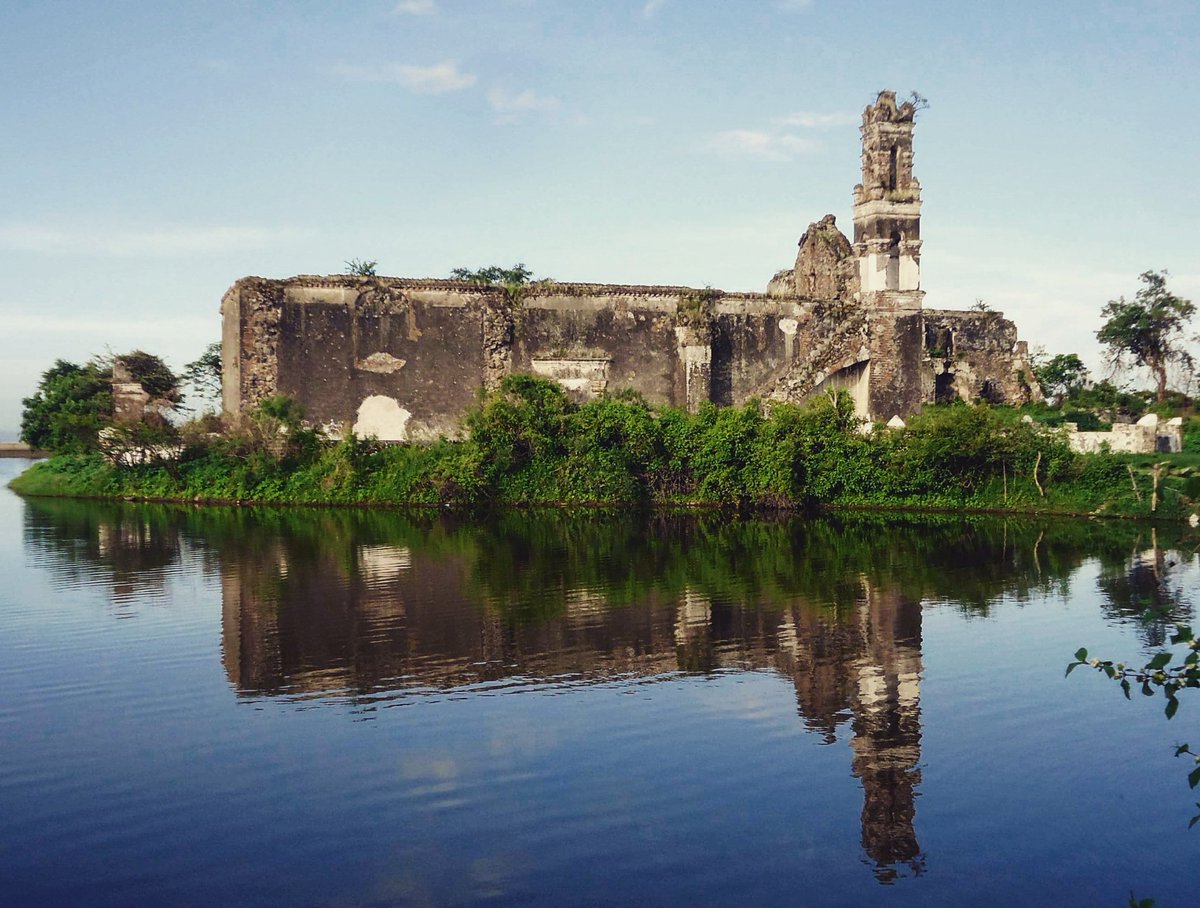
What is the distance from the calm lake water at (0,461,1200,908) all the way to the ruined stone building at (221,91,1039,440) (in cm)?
1096

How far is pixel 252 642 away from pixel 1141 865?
820 centimetres

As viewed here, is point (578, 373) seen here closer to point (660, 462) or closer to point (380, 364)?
point (660, 462)

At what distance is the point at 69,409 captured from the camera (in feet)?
101

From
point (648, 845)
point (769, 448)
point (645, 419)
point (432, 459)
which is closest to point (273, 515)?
point (432, 459)

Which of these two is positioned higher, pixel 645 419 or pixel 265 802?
pixel 645 419

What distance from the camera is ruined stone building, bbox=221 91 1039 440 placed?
27.0 m

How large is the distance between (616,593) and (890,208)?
628 inches

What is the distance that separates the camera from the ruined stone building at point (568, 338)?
27000 millimetres

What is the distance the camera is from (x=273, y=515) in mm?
24094

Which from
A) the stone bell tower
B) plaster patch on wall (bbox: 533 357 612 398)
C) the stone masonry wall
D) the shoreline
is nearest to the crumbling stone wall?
the stone masonry wall

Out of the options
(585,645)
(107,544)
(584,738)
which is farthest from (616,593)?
(107,544)

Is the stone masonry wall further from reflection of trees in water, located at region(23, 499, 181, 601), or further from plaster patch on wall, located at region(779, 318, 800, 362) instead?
reflection of trees in water, located at region(23, 499, 181, 601)

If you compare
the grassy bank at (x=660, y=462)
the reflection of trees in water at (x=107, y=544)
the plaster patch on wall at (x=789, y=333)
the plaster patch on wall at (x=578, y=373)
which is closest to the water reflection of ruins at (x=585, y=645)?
the reflection of trees in water at (x=107, y=544)

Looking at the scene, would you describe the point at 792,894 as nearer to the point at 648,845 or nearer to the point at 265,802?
the point at 648,845
